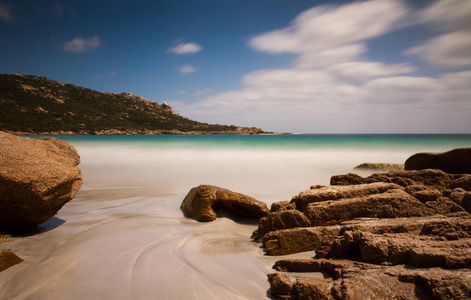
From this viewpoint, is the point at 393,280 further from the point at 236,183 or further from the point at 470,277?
the point at 236,183

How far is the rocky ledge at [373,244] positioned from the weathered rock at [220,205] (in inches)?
30.2

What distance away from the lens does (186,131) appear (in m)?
101

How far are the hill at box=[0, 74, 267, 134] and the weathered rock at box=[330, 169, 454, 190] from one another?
6651 centimetres

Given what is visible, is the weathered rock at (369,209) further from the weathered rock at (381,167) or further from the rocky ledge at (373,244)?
the weathered rock at (381,167)

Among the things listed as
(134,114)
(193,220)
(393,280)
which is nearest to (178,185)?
(193,220)

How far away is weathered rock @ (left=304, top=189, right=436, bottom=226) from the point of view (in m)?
3.97

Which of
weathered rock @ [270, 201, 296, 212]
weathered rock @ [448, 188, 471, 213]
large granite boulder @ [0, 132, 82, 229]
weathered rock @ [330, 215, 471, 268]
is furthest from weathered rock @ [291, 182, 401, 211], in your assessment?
large granite boulder @ [0, 132, 82, 229]

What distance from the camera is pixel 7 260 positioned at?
3.32 m

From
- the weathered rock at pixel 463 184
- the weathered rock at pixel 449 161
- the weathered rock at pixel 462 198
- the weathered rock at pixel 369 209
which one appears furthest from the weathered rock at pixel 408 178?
the weathered rock at pixel 449 161

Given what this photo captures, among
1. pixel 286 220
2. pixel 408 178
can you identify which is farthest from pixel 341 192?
pixel 408 178

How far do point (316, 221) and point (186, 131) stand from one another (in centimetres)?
9959

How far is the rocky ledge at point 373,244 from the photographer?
87.8 inches

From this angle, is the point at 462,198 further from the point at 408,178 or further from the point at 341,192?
the point at 341,192

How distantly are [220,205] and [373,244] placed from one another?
3.68m
